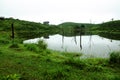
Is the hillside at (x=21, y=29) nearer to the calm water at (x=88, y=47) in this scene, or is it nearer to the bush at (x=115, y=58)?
the calm water at (x=88, y=47)

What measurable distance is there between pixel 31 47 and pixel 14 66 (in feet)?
33.2

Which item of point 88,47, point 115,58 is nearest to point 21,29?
point 88,47

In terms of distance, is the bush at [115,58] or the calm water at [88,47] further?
the calm water at [88,47]

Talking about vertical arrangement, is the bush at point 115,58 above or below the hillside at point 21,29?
below

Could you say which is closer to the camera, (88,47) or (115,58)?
(115,58)

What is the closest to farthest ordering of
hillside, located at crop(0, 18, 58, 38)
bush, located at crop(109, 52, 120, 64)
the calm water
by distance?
bush, located at crop(109, 52, 120, 64)
the calm water
hillside, located at crop(0, 18, 58, 38)

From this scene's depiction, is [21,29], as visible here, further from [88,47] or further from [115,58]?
[115,58]

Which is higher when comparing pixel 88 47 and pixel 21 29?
pixel 21 29

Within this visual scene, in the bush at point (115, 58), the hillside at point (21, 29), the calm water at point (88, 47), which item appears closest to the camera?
the bush at point (115, 58)

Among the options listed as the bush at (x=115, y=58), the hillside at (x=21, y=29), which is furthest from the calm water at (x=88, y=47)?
the hillside at (x=21, y=29)

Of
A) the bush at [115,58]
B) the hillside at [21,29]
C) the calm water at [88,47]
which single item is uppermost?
the hillside at [21,29]

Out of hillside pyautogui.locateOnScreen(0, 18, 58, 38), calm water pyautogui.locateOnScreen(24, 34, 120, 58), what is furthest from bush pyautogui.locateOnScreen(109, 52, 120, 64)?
hillside pyautogui.locateOnScreen(0, 18, 58, 38)

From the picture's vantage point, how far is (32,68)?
490 inches

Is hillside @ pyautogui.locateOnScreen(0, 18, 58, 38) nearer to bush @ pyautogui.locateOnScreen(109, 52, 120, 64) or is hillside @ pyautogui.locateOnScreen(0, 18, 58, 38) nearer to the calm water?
the calm water
